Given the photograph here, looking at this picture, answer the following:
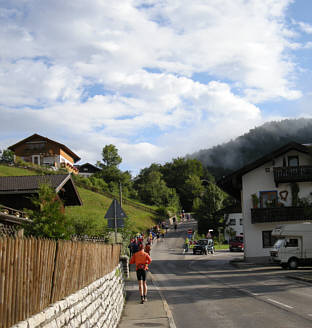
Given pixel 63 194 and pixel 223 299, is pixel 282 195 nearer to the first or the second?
pixel 63 194

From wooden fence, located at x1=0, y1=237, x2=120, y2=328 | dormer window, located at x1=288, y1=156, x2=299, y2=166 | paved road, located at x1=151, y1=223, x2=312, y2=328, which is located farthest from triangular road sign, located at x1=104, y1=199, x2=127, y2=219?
dormer window, located at x1=288, y1=156, x2=299, y2=166

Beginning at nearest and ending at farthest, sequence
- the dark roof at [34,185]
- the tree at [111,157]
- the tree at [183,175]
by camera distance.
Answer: the dark roof at [34,185] < the tree at [111,157] < the tree at [183,175]

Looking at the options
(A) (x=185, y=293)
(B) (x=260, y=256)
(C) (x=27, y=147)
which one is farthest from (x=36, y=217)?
(C) (x=27, y=147)

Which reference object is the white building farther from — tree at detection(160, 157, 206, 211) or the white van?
tree at detection(160, 157, 206, 211)

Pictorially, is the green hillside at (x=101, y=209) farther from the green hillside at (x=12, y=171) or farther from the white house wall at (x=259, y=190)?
the white house wall at (x=259, y=190)

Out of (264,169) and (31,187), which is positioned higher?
(264,169)

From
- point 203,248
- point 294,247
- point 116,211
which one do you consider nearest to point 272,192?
point 294,247

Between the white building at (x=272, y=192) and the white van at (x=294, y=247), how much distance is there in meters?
6.20

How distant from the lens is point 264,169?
124 ft

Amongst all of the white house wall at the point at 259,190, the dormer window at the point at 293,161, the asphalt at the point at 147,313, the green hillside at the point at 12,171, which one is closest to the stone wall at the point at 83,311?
the asphalt at the point at 147,313

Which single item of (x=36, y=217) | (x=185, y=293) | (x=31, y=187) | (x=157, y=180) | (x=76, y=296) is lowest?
(x=185, y=293)

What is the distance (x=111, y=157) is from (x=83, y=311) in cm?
10339

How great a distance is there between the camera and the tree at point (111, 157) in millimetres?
109250

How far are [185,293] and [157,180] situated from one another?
319 feet
